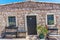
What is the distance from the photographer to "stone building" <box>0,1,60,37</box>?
50.1ft

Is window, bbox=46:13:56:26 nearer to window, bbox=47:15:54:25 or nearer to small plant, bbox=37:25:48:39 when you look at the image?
window, bbox=47:15:54:25

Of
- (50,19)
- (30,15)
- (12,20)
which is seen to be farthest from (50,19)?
(12,20)

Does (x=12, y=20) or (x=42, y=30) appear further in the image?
(x=12, y=20)

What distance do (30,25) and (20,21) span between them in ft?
3.07

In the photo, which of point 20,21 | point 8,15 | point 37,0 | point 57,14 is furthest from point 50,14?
point 8,15

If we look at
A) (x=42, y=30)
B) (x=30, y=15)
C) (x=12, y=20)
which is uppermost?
(x=30, y=15)

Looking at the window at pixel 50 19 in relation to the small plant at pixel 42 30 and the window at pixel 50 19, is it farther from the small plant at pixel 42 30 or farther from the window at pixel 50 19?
the small plant at pixel 42 30

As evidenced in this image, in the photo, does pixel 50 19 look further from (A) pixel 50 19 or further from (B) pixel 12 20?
(B) pixel 12 20

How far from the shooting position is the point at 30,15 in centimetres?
1541

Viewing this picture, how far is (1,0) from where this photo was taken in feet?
50.4

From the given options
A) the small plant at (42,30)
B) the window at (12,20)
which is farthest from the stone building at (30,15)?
the small plant at (42,30)

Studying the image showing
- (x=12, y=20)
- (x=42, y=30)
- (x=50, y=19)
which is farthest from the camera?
(x=12, y=20)

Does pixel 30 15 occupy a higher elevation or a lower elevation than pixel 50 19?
higher

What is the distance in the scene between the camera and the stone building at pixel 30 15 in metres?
15.3
